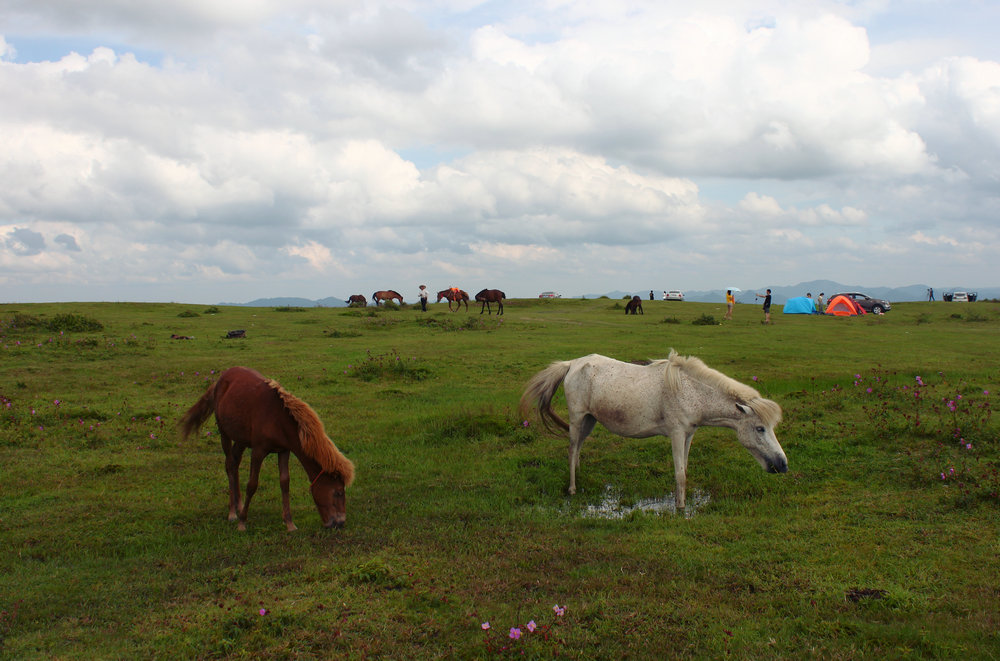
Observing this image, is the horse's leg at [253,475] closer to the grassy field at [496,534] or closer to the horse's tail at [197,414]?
the grassy field at [496,534]

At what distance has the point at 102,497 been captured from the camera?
29.9ft

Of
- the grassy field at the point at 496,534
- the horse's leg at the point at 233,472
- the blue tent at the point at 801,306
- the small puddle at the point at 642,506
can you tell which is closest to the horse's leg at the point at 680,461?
the small puddle at the point at 642,506

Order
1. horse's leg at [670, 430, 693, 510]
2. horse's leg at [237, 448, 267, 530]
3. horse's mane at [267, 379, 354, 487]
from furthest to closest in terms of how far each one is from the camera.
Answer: horse's leg at [670, 430, 693, 510] < horse's leg at [237, 448, 267, 530] < horse's mane at [267, 379, 354, 487]

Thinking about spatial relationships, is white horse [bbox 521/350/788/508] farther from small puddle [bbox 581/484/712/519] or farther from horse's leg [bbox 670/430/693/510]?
small puddle [bbox 581/484/712/519]

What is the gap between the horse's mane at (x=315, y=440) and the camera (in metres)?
7.36

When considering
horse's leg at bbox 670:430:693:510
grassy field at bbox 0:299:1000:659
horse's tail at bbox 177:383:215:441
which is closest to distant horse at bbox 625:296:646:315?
grassy field at bbox 0:299:1000:659

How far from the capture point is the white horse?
8.71 m

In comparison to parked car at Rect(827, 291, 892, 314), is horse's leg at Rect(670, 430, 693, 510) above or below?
below

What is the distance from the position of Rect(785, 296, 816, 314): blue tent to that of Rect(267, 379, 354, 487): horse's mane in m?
48.1

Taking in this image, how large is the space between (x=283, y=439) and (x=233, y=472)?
115 cm

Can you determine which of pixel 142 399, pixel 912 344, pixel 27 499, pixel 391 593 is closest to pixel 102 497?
pixel 27 499

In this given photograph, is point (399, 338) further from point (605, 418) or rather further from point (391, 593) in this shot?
point (391, 593)

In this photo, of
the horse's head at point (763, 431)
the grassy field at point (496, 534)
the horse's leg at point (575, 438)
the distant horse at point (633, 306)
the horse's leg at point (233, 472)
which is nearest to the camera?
the grassy field at point (496, 534)

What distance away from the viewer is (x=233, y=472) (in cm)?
808
